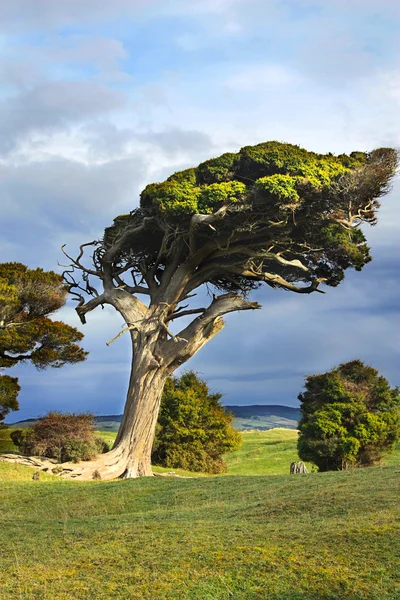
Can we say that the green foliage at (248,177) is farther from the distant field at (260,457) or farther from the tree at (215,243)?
the distant field at (260,457)

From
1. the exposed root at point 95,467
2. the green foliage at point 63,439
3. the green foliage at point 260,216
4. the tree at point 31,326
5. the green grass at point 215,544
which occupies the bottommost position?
the green grass at point 215,544

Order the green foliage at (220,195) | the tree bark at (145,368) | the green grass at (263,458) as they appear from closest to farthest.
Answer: the green foliage at (220,195) → the tree bark at (145,368) → the green grass at (263,458)

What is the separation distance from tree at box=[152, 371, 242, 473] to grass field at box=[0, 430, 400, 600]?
12.5 m

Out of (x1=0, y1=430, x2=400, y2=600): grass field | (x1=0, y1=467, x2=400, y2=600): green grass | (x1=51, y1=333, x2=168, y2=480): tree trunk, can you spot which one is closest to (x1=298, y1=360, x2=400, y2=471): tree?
(x1=51, y1=333, x2=168, y2=480): tree trunk

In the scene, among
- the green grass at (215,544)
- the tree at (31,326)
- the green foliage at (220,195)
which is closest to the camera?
the green grass at (215,544)

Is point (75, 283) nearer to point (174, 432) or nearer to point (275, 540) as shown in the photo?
point (174, 432)

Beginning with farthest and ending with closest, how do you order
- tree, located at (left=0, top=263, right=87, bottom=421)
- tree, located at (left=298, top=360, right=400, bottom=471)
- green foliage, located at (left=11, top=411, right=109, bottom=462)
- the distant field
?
the distant field < tree, located at (left=0, top=263, right=87, bottom=421) < tree, located at (left=298, top=360, right=400, bottom=471) < green foliage, located at (left=11, top=411, right=109, bottom=462)

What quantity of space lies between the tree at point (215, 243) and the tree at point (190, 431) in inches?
192

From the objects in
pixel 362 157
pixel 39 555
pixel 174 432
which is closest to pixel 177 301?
pixel 174 432

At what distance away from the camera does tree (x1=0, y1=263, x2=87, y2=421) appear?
96.9ft

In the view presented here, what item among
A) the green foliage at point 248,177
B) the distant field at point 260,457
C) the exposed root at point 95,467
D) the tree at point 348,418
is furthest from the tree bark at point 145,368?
the tree at point 348,418

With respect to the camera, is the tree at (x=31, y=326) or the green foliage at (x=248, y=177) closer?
the green foliage at (x=248, y=177)

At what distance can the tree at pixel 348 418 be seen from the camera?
84.9ft

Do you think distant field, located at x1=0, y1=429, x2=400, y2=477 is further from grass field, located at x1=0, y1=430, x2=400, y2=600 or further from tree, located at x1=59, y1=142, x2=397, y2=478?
grass field, located at x1=0, y1=430, x2=400, y2=600
